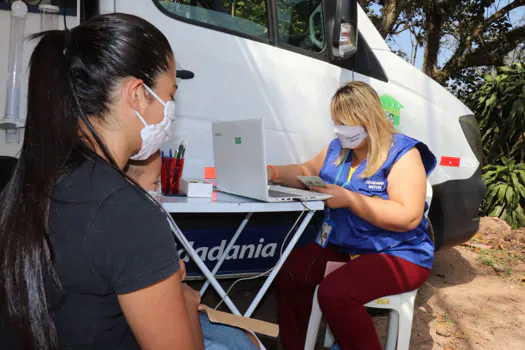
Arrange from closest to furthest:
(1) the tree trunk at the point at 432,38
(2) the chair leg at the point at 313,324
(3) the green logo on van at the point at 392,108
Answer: (2) the chair leg at the point at 313,324
(3) the green logo on van at the point at 392,108
(1) the tree trunk at the point at 432,38

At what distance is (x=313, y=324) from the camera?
2201mm

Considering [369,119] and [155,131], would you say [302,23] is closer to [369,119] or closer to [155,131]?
[369,119]

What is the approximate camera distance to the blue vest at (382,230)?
2082 millimetres

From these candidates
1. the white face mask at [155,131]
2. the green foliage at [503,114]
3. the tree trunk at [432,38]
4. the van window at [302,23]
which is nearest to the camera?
the white face mask at [155,131]

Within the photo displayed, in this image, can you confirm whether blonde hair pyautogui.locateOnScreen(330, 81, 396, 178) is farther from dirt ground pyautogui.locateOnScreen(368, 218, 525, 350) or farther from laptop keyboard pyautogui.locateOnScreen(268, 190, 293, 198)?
dirt ground pyautogui.locateOnScreen(368, 218, 525, 350)

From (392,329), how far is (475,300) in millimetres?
1640

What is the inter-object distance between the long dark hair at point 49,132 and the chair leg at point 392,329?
160cm

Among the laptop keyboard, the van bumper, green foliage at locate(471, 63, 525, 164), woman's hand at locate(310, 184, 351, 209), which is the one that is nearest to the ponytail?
the laptop keyboard

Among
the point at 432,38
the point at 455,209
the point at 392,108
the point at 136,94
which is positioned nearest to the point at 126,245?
the point at 136,94

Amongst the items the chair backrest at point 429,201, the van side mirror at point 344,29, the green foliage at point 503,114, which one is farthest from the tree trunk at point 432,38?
the van side mirror at point 344,29

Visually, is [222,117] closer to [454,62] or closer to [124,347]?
[124,347]

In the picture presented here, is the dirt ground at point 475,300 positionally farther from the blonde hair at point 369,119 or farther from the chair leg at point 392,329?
the blonde hair at point 369,119

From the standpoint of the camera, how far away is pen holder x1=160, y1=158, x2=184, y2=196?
6.47ft

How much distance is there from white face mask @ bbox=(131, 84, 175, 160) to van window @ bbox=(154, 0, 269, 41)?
4.19 ft
